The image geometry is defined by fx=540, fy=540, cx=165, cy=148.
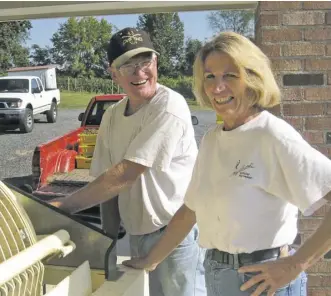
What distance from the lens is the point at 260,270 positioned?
1456mm

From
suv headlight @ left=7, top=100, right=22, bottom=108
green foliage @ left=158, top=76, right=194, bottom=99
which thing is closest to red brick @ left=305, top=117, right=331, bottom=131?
green foliage @ left=158, top=76, right=194, bottom=99

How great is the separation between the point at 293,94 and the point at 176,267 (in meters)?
1.12

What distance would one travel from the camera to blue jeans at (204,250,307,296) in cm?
153

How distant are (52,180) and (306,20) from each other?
4.19 meters

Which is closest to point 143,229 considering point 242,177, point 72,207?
point 72,207

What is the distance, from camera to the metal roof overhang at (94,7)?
3305 millimetres

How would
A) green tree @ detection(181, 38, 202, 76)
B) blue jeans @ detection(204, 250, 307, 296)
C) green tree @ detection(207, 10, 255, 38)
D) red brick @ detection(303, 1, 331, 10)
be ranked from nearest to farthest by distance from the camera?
blue jeans @ detection(204, 250, 307, 296), red brick @ detection(303, 1, 331, 10), green tree @ detection(207, 10, 255, 38), green tree @ detection(181, 38, 202, 76)

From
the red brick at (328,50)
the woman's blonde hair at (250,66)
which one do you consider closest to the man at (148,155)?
the woman's blonde hair at (250,66)

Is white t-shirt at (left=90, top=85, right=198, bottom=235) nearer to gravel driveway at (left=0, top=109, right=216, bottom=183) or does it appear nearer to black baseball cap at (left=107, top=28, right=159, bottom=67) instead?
black baseball cap at (left=107, top=28, right=159, bottom=67)

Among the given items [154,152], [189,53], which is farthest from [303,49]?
[189,53]

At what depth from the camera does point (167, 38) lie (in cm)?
568

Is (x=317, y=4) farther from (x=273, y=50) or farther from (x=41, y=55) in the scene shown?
(x=41, y=55)

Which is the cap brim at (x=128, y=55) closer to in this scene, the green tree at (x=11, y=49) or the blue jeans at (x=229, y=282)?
the blue jeans at (x=229, y=282)

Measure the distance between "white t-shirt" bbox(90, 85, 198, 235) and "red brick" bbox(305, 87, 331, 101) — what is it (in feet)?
2.71
